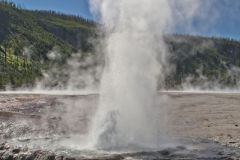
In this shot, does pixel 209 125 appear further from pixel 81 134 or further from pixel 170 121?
pixel 81 134

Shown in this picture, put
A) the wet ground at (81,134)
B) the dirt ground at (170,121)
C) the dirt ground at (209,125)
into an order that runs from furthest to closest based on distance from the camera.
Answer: the dirt ground at (170,121), the dirt ground at (209,125), the wet ground at (81,134)

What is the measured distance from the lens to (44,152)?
1791 centimetres

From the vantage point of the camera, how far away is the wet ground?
17766 mm

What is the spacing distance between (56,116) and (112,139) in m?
13.2

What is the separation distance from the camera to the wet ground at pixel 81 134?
699 inches

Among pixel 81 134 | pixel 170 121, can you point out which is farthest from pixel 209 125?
pixel 81 134

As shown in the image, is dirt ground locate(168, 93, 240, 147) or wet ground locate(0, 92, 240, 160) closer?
wet ground locate(0, 92, 240, 160)

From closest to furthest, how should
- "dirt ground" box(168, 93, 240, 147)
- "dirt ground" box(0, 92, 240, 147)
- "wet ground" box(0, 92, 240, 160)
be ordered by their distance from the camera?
1. "wet ground" box(0, 92, 240, 160)
2. "dirt ground" box(168, 93, 240, 147)
3. "dirt ground" box(0, 92, 240, 147)

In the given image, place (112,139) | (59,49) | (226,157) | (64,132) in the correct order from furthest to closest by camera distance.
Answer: (59,49) < (64,132) < (112,139) < (226,157)

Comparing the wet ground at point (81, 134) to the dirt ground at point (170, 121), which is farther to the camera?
the dirt ground at point (170, 121)

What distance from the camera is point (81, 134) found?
976 inches

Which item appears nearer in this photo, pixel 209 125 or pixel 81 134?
pixel 81 134

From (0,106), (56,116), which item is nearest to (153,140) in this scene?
(56,116)

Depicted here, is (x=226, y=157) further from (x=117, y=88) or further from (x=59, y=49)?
(x=59, y=49)
